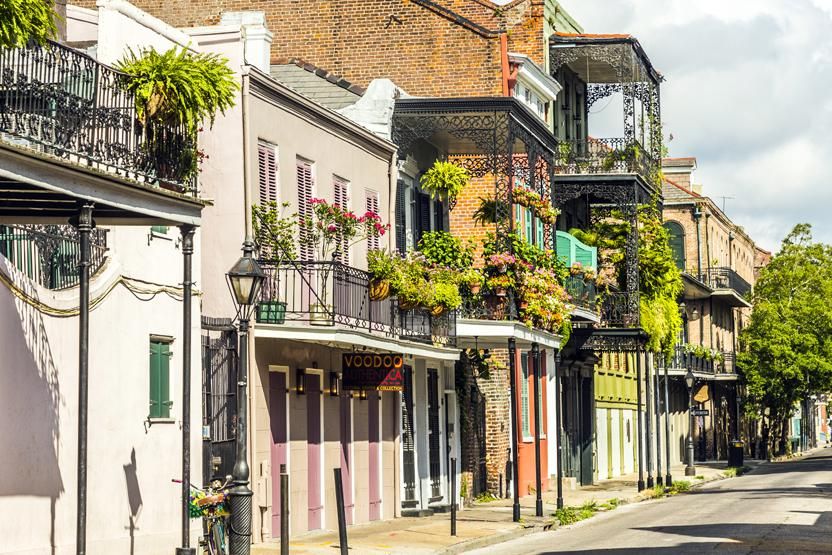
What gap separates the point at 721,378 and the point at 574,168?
33088 mm

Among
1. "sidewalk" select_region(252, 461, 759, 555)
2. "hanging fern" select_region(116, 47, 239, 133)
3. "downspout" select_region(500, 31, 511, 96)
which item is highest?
"downspout" select_region(500, 31, 511, 96)

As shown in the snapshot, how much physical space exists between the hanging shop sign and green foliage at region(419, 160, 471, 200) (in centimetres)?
546

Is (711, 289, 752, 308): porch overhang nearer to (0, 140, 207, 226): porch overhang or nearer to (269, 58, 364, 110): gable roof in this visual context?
(269, 58, 364, 110): gable roof

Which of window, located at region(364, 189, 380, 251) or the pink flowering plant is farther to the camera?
window, located at region(364, 189, 380, 251)

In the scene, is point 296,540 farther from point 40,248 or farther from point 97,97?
point 97,97

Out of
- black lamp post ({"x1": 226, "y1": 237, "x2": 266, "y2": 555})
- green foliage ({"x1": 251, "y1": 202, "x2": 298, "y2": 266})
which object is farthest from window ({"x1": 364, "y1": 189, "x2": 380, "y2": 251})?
black lamp post ({"x1": 226, "y1": 237, "x2": 266, "y2": 555})

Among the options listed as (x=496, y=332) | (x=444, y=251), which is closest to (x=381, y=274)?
(x=496, y=332)

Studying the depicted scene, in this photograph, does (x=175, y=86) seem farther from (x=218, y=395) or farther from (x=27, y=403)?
(x=218, y=395)

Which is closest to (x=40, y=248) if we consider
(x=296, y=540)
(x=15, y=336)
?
(x=15, y=336)

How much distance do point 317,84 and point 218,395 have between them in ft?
36.9

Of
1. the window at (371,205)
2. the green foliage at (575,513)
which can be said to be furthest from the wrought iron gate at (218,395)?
the green foliage at (575,513)

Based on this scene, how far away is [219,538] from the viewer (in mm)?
16672

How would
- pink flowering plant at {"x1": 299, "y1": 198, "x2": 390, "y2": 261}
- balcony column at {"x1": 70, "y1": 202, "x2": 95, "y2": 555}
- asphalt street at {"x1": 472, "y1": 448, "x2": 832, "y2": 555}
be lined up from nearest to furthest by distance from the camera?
balcony column at {"x1": 70, "y1": 202, "x2": 95, "y2": 555}
asphalt street at {"x1": 472, "y1": 448, "x2": 832, "y2": 555}
pink flowering plant at {"x1": 299, "y1": 198, "x2": 390, "y2": 261}

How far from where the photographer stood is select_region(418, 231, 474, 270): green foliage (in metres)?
27.9
